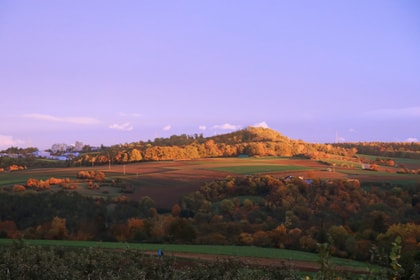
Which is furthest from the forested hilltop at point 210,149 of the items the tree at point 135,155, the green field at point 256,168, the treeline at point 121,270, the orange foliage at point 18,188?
the treeline at point 121,270

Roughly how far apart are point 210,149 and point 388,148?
22.8m

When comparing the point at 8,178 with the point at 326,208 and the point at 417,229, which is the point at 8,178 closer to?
the point at 326,208

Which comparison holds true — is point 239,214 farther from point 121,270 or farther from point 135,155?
point 121,270

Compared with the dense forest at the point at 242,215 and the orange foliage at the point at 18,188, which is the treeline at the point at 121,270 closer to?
the dense forest at the point at 242,215

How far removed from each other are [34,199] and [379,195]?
26.0 m

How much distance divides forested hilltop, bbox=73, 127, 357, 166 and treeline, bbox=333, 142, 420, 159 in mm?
1980

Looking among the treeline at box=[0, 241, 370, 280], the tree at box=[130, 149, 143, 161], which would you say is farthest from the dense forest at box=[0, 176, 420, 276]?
the treeline at box=[0, 241, 370, 280]

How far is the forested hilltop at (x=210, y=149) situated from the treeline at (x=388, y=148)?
6.50ft

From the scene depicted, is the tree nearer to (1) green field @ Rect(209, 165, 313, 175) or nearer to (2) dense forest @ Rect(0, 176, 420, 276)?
(1) green field @ Rect(209, 165, 313, 175)

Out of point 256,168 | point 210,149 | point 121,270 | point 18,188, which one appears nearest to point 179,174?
point 256,168

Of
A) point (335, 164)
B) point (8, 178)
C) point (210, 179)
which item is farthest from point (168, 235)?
point (335, 164)

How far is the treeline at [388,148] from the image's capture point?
2167 inches

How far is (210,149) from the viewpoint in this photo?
54844 mm

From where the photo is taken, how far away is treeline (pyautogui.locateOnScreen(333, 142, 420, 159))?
181 feet
